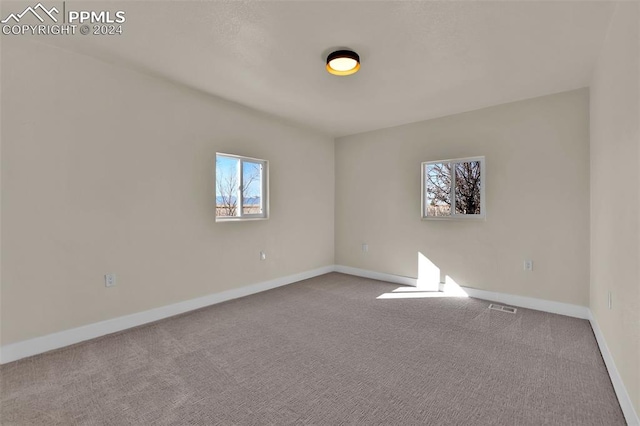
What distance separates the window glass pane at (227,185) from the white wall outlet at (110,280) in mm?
1318

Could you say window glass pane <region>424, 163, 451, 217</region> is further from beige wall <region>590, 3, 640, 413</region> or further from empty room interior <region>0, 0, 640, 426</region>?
beige wall <region>590, 3, 640, 413</region>

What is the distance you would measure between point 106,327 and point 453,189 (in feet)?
14.6

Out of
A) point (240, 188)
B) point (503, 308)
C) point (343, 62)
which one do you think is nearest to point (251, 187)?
point (240, 188)

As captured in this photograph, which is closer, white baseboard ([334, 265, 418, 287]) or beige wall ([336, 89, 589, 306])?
beige wall ([336, 89, 589, 306])

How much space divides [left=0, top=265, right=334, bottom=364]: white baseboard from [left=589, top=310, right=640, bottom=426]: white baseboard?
362cm

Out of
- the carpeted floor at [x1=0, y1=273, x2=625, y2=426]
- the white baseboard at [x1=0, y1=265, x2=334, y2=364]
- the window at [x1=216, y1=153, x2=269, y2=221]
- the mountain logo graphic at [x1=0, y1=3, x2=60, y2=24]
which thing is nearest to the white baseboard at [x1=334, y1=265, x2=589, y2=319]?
the carpeted floor at [x1=0, y1=273, x2=625, y2=426]

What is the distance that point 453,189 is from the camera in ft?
13.5

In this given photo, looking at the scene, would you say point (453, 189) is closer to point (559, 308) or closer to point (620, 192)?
point (559, 308)

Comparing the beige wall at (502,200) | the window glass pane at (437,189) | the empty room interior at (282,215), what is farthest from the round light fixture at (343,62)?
the window glass pane at (437,189)

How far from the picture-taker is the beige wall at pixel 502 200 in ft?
10.6

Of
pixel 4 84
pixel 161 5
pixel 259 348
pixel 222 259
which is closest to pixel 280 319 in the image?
pixel 259 348

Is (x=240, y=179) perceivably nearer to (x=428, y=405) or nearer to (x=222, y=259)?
(x=222, y=259)

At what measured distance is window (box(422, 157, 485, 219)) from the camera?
12.9 ft

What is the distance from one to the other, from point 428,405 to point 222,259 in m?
2.80
